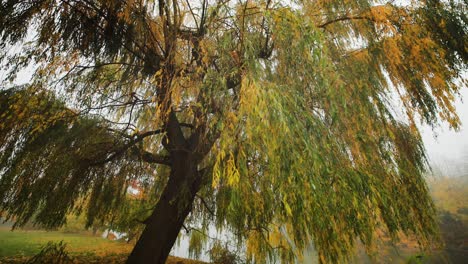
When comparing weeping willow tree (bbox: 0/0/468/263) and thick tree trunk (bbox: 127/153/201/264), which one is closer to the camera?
weeping willow tree (bbox: 0/0/468/263)

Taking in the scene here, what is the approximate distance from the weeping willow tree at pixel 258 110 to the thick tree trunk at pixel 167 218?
0.07 feet

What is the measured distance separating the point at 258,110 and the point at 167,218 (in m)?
2.42

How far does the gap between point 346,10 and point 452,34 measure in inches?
44.1

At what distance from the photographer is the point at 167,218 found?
3.52 meters

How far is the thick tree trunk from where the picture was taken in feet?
11.0

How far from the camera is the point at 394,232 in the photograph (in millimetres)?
2332

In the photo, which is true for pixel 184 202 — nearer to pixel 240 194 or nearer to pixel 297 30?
pixel 240 194

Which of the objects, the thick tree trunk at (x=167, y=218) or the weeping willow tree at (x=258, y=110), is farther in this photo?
the thick tree trunk at (x=167, y=218)

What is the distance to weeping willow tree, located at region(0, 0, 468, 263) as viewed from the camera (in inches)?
76.1

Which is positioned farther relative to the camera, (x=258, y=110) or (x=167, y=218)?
(x=167, y=218)

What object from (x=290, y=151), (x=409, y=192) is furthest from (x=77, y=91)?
(x=409, y=192)

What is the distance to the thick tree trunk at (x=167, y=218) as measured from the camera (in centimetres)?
334

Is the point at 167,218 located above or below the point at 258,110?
below

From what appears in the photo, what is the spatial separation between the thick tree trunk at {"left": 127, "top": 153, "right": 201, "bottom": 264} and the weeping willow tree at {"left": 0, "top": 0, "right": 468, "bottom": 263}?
2 centimetres
